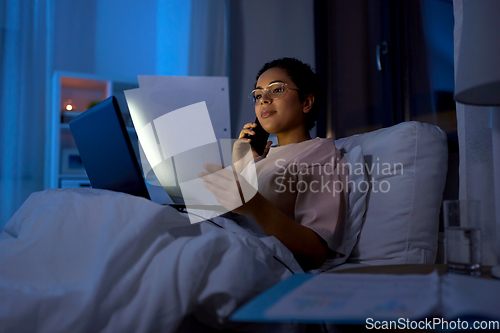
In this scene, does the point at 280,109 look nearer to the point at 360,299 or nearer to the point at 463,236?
the point at 463,236

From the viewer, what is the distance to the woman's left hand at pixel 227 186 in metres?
0.71

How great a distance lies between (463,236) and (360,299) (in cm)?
32

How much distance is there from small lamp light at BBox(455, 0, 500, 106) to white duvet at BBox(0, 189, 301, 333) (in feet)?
1.63

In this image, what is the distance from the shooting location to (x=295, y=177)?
3.43 ft

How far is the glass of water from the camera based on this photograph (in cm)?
62

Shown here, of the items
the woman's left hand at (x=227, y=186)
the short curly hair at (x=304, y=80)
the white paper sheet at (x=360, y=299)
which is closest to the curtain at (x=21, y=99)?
the short curly hair at (x=304, y=80)

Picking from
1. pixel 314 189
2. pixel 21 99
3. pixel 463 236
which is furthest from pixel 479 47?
pixel 21 99

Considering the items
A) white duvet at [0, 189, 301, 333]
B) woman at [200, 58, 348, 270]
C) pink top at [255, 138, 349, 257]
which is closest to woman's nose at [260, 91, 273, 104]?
woman at [200, 58, 348, 270]

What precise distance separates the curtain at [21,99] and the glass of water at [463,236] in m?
2.50

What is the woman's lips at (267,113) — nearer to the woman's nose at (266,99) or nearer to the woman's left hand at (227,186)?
the woman's nose at (266,99)

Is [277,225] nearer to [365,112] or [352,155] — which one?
[352,155]

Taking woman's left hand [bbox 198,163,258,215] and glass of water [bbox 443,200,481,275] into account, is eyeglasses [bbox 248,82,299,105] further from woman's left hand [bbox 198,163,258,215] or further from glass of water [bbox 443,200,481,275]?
glass of water [bbox 443,200,481,275]

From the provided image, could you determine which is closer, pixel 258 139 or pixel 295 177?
pixel 295 177

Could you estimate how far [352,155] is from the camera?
3.71 ft
